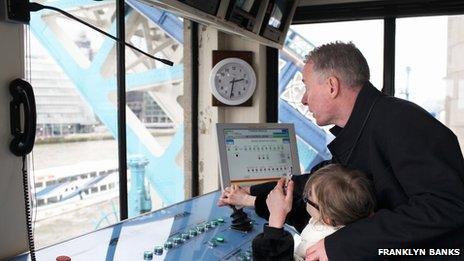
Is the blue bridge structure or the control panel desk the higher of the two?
the blue bridge structure

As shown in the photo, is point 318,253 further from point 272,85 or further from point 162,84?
point 162,84

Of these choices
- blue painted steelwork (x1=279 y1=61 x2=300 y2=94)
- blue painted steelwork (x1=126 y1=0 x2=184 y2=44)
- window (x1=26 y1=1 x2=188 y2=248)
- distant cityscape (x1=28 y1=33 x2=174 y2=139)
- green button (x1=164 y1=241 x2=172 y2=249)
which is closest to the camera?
green button (x1=164 y1=241 x2=172 y2=249)

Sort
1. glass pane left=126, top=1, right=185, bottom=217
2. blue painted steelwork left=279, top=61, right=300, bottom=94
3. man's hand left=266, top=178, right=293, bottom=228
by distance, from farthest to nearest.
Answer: blue painted steelwork left=279, top=61, right=300, bottom=94
glass pane left=126, top=1, right=185, bottom=217
man's hand left=266, top=178, right=293, bottom=228

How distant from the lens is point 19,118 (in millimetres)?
1349

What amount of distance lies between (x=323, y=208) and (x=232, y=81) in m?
2.15

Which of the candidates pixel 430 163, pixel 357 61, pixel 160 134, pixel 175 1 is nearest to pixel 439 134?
pixel 430 163

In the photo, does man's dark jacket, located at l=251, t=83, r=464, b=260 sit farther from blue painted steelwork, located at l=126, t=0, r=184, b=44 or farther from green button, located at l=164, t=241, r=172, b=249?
blue painted steelwork, located at l=126, t=0, r=184, b=44

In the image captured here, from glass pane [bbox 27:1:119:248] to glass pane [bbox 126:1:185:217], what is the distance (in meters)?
0.28

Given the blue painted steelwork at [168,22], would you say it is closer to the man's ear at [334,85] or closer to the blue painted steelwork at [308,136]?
the blue painted steelwork at [308,136]

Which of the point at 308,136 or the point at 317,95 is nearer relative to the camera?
the point at 317,95

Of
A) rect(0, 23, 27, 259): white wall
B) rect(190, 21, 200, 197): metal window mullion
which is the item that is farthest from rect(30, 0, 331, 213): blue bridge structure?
rect(0, 23, 27, 259): white wall

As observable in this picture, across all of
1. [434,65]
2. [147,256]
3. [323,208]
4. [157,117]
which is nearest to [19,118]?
[147,256]

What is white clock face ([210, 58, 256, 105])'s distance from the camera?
123 inches

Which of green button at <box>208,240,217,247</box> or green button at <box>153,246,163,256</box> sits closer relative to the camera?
green button at <box>153,246,163,256</box>
